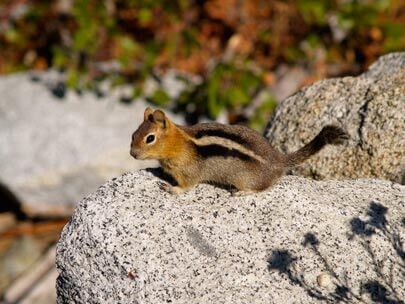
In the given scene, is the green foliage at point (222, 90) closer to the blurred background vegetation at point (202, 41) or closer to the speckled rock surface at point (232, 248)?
the blurred background vegetation at point (202, 41)

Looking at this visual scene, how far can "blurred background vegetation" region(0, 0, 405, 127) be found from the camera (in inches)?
370

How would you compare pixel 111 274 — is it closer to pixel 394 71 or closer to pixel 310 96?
pixel 310 96

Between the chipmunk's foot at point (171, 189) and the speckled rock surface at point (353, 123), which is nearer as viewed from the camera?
the chipmunk's foot at point (171, 189)

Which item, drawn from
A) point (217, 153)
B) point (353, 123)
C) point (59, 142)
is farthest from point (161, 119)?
point (59, 142)

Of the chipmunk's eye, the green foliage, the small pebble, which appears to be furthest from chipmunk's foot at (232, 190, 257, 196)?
the green foliage

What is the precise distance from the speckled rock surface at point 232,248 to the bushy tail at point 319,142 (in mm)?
393

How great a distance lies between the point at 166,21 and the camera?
10.6 m

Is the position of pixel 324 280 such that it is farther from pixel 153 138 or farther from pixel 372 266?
pixel 153 138

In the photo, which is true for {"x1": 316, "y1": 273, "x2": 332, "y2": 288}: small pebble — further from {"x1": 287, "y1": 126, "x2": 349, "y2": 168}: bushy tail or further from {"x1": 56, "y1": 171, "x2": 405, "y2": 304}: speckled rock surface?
{"x1": 287, "y1": 126, "x2": 349, "y2": 168}: bushy tail

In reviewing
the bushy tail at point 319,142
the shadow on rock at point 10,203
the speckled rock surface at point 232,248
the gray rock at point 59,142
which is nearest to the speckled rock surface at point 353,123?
the bushy tail at point 319,142

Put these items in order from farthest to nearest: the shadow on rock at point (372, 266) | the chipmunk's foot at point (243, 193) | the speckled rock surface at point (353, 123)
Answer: the speckled rock surface at point (353, 123)
the chipmunk's foot at point (243, 193)
the shadow on rock at point (372, 266)

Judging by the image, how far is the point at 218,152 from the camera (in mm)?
5145

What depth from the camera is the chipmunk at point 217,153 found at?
5.07 m

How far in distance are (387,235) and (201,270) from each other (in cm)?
119
